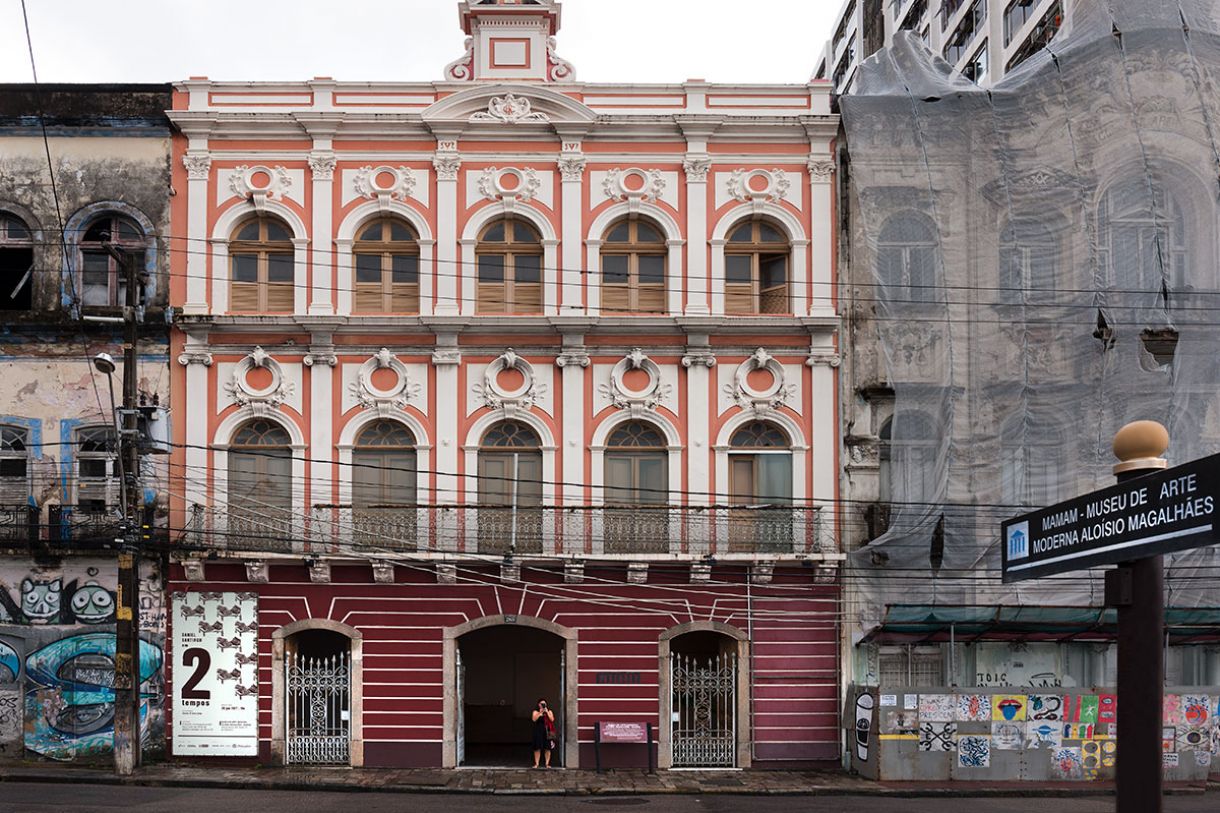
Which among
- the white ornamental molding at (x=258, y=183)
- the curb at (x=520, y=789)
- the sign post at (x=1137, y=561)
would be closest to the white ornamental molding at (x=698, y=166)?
the white ornamental molding at (x=258, y=183)

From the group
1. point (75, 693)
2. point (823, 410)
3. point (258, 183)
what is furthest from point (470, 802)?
point (258, 183)

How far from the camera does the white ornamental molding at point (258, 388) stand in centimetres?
2503

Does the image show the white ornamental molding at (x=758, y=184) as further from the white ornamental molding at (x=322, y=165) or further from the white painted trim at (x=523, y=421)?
the white ornamental molding at (x=322, y=165)

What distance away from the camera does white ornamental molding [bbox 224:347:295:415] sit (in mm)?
25031

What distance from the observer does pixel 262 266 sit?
25.7 meters

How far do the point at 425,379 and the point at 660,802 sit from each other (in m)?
8.60

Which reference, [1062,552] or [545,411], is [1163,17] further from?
[1062,552]

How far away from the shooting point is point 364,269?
25766 millimetres

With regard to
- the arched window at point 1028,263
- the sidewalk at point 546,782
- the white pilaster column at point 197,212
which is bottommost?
the sidewalk at point 546,782

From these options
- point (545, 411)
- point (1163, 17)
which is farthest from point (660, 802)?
point (1163, 17)

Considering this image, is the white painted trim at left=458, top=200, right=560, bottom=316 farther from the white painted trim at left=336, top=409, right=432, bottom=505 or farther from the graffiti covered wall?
the graffiti covered wall

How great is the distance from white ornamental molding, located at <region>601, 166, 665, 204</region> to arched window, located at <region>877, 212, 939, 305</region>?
A: 416 cm

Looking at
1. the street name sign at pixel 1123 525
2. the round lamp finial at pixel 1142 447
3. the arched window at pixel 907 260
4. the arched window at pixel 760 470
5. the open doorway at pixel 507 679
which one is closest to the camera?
the street name sign at pixel 1123 525

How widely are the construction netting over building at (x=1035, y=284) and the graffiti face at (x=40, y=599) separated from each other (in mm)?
14121
